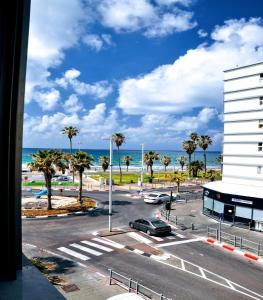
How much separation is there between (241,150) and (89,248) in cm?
2249

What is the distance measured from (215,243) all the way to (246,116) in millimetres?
16979

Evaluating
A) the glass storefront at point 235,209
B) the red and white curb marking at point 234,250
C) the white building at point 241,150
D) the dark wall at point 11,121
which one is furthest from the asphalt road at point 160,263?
the dark wall at point 11,121

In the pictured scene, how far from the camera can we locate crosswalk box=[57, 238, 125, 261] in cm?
2373

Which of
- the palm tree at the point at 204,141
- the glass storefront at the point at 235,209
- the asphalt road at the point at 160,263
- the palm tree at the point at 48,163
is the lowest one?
the asphalt road at the point at 160,263

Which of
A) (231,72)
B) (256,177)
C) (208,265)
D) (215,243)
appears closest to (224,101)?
(231,72)

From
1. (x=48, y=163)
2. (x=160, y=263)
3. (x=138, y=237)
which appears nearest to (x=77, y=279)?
(x=160, y=263)

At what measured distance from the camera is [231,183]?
1570 inches

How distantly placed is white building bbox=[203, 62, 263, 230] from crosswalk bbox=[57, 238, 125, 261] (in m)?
14.7

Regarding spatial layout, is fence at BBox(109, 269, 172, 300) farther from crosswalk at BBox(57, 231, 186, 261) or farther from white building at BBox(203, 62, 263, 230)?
white building at BBox(203, 62, 263, 230)

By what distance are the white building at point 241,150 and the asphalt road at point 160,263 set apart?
8253mm

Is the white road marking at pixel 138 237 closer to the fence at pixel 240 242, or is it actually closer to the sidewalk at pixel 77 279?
the fence at pixel 240 242

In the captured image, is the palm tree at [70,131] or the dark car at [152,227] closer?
the dark car at [152,227]

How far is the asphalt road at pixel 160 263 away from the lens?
59.2ft

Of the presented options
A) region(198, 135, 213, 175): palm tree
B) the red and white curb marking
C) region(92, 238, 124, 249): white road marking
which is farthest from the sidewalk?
region(198, 135, 213, 175): palm tree
